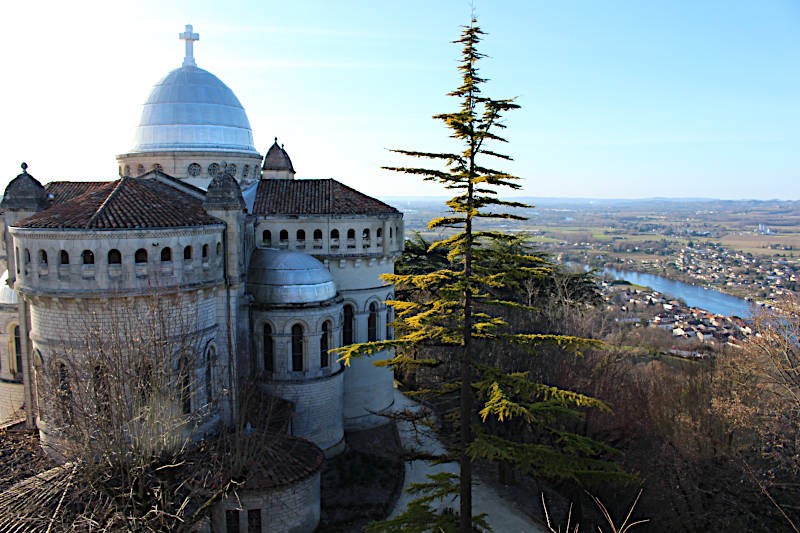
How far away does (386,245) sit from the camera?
2967 cm

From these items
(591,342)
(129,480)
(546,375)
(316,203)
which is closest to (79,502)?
(129,480)

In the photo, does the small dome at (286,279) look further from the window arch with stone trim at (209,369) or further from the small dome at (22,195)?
the small dome at (22,195)

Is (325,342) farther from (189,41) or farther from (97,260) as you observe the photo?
(189,41)

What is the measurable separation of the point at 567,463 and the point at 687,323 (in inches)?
2053

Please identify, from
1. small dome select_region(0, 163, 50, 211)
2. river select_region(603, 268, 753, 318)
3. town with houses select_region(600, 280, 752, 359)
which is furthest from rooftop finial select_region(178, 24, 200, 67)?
river select_region(603, 268, 753, 318)

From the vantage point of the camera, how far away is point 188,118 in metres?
32.2

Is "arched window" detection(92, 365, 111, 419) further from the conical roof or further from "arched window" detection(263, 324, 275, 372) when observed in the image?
"arched window" detection(263, 324, 275, 372)

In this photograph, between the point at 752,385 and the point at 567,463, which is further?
the point at 752,385

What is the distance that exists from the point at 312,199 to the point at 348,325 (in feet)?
20.4

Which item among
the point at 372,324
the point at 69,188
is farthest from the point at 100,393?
the point at 69,188

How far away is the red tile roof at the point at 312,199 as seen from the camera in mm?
28375

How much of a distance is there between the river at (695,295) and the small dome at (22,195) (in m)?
61.1

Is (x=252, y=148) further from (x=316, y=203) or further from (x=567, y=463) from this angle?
(x=567, y=463)

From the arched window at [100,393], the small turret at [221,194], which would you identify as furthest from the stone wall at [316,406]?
the arched window at [100,393]
